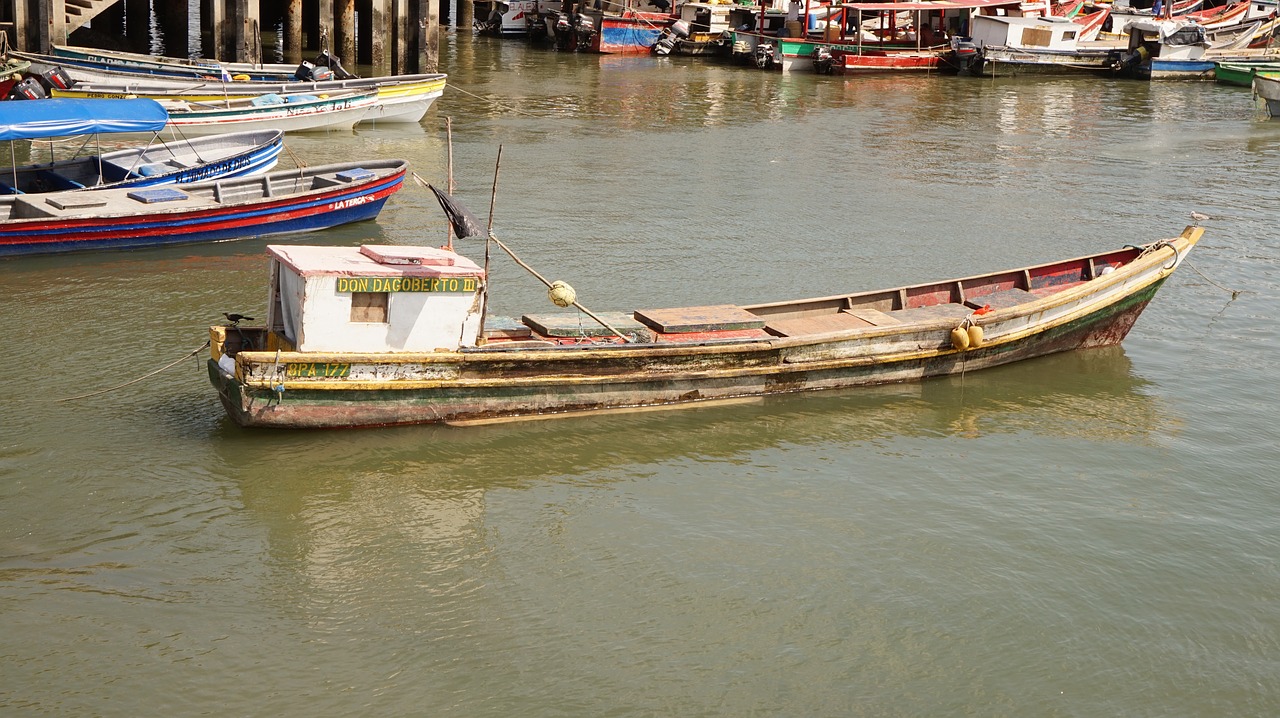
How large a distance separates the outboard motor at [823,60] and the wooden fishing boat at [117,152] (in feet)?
89.6

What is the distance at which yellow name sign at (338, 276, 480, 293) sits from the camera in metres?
11.7

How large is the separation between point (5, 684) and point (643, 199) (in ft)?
54.8

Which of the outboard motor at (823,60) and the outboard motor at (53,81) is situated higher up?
the outboard motor at (823,60)

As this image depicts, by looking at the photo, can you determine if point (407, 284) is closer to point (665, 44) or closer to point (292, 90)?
point (292, 90)

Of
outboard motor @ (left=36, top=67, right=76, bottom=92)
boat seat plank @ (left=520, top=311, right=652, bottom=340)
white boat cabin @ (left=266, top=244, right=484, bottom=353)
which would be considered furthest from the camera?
outboard motor @ (left=36, top=67, right=76, bottom=92)

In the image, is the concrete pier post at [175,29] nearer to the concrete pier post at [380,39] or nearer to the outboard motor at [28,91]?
the concrete pier post at [380,39]

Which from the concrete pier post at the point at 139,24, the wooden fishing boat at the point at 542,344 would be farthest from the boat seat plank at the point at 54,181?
the concrete pier post at the point at 139,24

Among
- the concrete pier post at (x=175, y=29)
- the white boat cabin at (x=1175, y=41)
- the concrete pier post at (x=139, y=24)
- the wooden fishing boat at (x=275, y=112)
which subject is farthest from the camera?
the white boat cabin at (x=1175, y=41)

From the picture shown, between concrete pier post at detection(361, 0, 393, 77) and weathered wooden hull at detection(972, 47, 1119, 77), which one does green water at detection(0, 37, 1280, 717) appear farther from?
weathered wooden hull at detection(972, 47, 1119, 77)

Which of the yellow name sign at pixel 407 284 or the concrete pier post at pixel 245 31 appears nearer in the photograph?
the yellow name sign at pixel 407 284

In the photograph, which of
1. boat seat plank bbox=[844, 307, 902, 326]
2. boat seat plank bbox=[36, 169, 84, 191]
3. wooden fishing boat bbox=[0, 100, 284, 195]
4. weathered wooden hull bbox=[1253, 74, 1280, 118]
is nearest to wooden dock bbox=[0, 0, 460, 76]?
wooden fishing boat bbox=[0, 100, 284, 195]

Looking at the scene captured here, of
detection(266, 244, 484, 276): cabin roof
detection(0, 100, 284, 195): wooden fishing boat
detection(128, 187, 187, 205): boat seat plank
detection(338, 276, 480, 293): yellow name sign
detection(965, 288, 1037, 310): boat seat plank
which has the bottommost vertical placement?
detection(965, 288, 1037, 310): boat seat plank

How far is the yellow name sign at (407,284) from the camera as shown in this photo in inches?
461

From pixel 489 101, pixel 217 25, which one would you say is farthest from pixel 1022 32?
pixel 217 25
